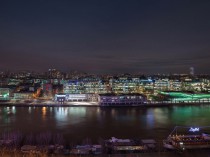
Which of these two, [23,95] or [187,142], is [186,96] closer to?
[187,142]

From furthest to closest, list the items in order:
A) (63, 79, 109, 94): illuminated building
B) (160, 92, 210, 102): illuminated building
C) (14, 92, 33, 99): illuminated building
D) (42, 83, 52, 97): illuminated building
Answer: (63, 79, 109, 94): illuminated building < (42, 83, 52, 97): illuminated building < (14, 92, 33, 99): illuminated building < (160, 92, 210, 102): illuminated building

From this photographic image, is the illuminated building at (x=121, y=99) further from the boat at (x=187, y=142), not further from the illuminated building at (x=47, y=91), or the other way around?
the boat at (x=187, y=142)

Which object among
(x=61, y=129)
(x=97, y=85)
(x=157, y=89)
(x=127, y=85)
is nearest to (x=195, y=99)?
(x=157, y=89)

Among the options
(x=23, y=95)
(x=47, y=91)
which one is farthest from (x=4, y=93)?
(x=47, y=91)

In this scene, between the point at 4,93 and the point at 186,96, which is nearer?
the point at 186,96

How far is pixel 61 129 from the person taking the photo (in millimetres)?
5355

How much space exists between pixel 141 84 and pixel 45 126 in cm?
988

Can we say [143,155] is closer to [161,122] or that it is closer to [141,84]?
[161,122]

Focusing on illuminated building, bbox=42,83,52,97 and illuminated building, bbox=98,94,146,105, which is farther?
illuminated building, bbox=42,83,52,97

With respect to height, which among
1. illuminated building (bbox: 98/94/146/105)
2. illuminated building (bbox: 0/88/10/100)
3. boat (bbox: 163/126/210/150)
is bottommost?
boat (bbox: 163/126/210/150)

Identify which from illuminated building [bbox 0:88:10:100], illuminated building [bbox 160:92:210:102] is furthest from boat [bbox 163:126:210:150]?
illuminated building [bbox 0:88:10:100]

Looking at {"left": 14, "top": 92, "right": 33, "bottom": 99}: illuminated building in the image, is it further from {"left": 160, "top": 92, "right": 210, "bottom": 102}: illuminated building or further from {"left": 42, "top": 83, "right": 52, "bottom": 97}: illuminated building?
{"left": 160, "top": 92, "right": 210, "bottom": 102}: illuminated building

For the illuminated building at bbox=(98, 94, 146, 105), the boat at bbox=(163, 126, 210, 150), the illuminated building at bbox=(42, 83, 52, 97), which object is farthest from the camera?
the illuminated building at bbox=(42, 83, 52, 97)

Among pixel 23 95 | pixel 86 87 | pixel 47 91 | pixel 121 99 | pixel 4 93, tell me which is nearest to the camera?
pixel 121 99
